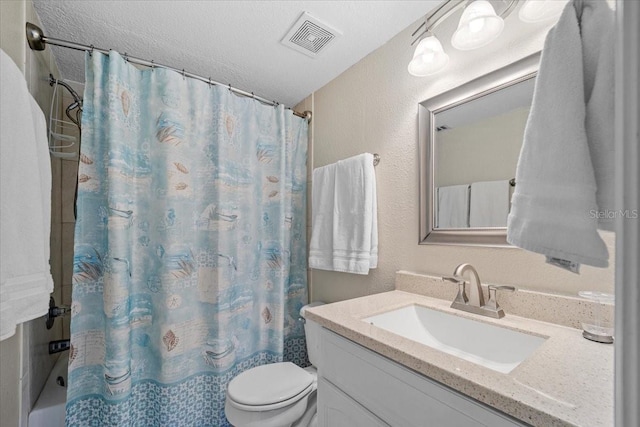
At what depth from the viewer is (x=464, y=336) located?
35.5 inches

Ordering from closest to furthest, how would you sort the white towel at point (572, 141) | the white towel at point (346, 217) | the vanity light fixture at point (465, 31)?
the white towel at point (572, 141), the vanity light fixture at point (465, 31), the white towel at point (346, 217)

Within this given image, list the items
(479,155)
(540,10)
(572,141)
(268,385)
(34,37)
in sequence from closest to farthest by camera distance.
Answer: (572,141) → (540,10) → (479,155) → (34,37) → (268,385)

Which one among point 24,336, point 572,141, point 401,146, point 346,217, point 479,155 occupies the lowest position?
point 24,336

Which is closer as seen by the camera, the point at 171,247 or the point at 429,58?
the point at 429,58

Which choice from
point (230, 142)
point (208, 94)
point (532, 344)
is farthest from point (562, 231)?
point (208, 94)

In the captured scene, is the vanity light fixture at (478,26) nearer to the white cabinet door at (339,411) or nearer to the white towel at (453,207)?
the white towel at (453,207)

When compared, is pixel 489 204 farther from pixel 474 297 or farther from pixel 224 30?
pixel 224 30

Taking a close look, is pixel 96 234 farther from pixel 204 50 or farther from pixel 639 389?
pixel 639 389

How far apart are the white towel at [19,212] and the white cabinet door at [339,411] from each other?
89cm

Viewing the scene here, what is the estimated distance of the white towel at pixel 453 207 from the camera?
42.3 inches

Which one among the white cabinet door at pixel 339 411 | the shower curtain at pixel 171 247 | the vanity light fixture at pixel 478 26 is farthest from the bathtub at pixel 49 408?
the vanity light fixture at pixel 478 26

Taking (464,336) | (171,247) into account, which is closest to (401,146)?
(464,336)

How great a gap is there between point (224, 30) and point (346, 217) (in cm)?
114

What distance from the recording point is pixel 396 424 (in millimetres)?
656
